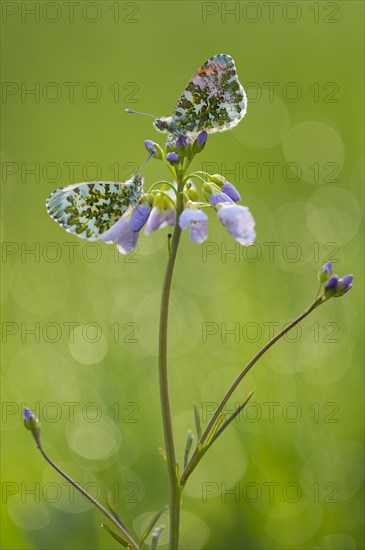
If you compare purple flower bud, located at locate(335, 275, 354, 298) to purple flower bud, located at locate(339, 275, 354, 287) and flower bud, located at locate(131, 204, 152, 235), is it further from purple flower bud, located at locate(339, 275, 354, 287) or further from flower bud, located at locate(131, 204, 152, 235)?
flower bud, located at locate(131, 204, 152, 235)

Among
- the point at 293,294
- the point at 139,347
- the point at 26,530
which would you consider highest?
the point at 293,294

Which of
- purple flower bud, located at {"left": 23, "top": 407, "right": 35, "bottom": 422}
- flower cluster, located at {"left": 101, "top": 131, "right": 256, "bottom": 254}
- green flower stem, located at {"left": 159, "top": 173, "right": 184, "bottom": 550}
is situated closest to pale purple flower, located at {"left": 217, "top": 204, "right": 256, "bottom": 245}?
flower cluster, located at {"left": 101, "top": 131, "right": 256, "bottom": 254}

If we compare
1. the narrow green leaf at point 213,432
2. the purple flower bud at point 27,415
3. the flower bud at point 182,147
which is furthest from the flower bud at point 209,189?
the purple flower bud at point 27,415

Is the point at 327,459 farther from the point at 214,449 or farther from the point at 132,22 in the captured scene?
the point at 132,22

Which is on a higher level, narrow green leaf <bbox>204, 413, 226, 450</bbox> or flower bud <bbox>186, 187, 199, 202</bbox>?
flower bud <bbox>186, 187, 199, 202</bbox>

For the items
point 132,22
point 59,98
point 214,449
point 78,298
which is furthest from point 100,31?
point 214,449

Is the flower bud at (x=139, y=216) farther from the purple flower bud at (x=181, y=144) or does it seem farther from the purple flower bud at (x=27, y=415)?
the purple flower bud at (x=27, y=415)
